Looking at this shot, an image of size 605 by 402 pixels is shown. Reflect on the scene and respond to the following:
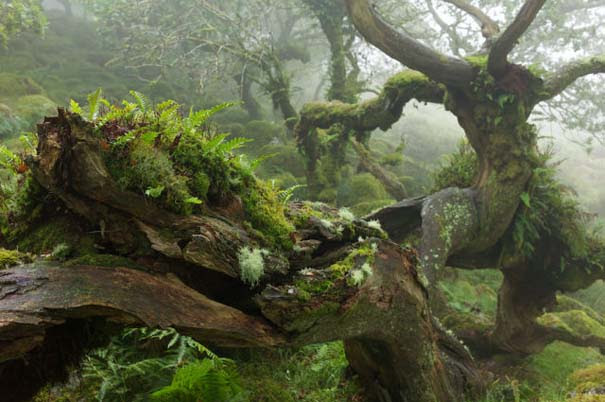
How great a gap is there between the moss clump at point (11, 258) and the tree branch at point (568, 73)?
7.16 meters

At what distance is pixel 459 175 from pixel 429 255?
227 cm


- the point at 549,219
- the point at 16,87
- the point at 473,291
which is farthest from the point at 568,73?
the point at 16,87

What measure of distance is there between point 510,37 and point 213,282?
5.41 meters

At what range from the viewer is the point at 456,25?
14.6 meters

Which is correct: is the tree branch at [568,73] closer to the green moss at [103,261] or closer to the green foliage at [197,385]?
the green foliage at [197,385]

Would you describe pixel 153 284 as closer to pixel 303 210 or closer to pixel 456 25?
pixel 303 210

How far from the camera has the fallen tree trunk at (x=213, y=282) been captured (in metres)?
1.99

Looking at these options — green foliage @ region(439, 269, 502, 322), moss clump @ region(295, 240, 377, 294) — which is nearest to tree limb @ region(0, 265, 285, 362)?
moss clump @ region(295, 240, 377, 294)

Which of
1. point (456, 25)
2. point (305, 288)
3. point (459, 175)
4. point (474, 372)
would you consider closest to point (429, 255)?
point (474, 372)

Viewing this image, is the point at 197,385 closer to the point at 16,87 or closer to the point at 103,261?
the point at 103,261

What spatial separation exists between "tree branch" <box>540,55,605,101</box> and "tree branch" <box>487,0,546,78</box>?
35.5 inches

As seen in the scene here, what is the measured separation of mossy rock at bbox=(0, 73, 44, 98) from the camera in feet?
39.4

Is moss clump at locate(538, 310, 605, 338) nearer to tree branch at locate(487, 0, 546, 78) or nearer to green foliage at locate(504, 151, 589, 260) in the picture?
green foliage at locate(504, 151, 589, 260)

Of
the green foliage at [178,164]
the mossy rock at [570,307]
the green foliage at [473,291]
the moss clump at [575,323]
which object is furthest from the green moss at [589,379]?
Result: the mossy rock at [570,307]
